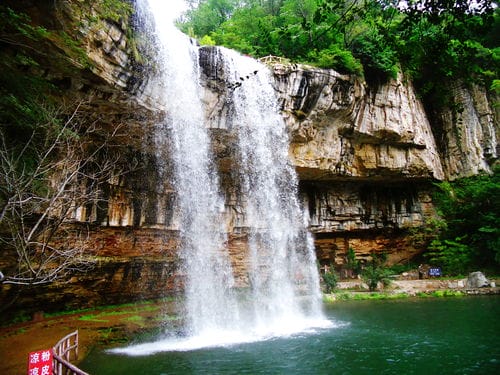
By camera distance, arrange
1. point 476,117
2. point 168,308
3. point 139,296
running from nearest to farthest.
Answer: point 168,308
point 139,296
point 476,117

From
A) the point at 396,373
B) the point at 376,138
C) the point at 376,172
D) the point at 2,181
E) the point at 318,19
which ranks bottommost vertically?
the point at 396,373

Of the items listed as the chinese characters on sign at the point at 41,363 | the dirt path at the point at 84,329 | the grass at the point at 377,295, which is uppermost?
the chinese characters on sign at the point at 41,363

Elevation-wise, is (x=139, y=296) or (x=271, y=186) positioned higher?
(x=271, y=186)

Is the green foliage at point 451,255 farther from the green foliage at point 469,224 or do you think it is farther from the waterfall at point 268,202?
the waterfall at point 268,202

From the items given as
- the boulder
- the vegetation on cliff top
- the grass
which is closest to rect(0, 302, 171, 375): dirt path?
the grass

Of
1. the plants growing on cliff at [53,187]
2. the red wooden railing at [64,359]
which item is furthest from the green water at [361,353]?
the plants growing on cliff at [53,187]

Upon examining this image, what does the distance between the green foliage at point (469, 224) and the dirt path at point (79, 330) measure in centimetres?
1523

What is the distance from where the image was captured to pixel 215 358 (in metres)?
7.66

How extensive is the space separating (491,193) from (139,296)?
18.7 meters

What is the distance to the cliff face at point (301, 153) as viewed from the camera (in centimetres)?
1059

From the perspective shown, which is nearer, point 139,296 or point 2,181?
point 2,181

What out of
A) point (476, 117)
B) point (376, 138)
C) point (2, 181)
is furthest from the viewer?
point (476, 117)

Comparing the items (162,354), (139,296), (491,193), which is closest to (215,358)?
(162,354)

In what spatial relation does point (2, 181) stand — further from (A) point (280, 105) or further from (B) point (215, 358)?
(A) point (280, 105)
